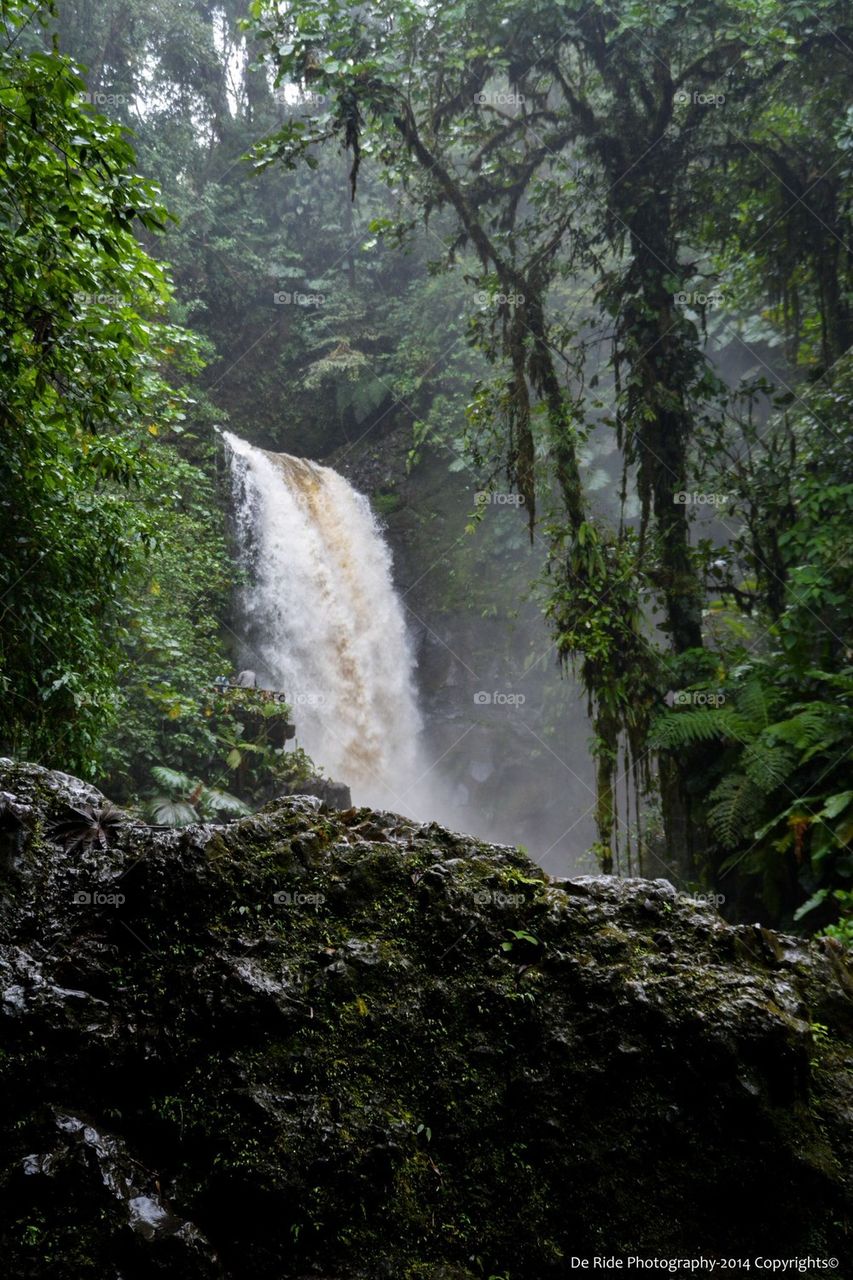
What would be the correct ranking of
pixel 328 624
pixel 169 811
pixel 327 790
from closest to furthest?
pixel 169 811, pixel 327 790, pixel 328 624

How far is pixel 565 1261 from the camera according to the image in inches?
67.6

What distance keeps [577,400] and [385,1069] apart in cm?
613

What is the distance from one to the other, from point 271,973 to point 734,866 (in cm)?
479

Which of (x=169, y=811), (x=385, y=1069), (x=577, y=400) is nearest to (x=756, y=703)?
(x=577, y=400)

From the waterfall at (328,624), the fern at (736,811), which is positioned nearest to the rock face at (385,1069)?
the fern at (736,811)

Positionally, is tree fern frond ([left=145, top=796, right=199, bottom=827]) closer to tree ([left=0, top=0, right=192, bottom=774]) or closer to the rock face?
tree ([left=0, top=0, right=192, bottom=774])

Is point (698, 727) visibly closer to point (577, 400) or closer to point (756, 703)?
point (756, 703)

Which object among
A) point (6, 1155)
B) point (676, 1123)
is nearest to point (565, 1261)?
point (676, 1123)

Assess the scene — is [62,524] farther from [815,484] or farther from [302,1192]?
[815,484]

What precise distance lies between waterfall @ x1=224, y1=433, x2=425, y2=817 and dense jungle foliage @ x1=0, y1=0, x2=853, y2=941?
81.7 inches

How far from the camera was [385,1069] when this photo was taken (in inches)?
75.3

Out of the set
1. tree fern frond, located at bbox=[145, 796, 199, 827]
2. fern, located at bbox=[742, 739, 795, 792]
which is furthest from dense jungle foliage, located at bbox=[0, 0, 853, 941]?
tree fern frond, located at bbox=[145, 796, 199, 827]

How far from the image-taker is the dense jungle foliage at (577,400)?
4105 mm

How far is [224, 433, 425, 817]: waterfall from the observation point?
1317 cm
